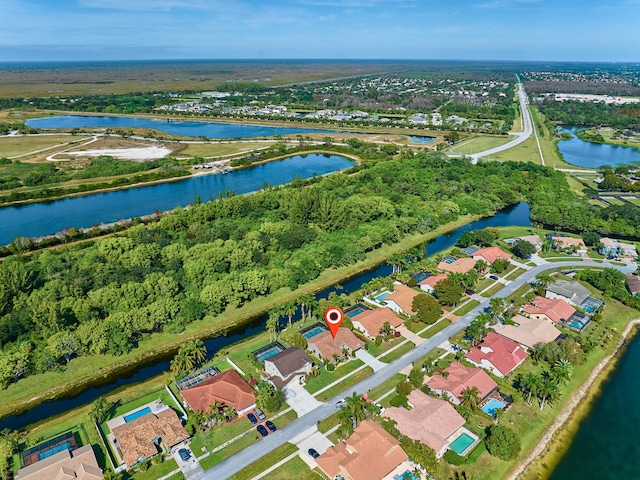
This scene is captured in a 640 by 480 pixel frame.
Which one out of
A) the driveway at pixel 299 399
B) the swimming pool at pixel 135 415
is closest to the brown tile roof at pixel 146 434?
the swimming pool at pixel 135 415

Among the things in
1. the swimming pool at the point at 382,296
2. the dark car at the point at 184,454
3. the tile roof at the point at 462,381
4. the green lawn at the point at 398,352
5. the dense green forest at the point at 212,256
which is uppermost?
the dense green forest at the point at 212,256

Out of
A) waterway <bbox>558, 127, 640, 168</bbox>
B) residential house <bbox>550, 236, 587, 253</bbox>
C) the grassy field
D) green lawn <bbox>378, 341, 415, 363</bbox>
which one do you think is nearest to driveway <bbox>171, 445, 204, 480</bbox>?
green lawn <bbox>378, 341, 415, 363</bbox>

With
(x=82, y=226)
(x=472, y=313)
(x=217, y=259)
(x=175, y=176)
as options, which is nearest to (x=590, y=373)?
(x=472, y=313)

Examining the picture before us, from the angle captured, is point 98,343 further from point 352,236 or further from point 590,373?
point 590,373

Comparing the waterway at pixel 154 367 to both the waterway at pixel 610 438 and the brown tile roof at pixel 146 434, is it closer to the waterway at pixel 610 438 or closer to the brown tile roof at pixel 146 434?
the brown tile roof at pixel 146 434

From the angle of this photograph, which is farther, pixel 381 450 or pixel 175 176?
pixel 175 176

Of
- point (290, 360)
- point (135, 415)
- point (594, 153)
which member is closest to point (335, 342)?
point (290, 360)

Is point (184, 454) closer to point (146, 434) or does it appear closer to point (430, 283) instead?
point (146, 434)
